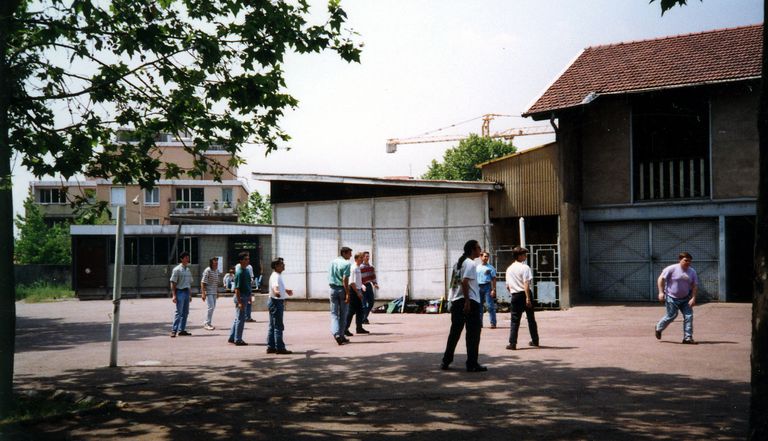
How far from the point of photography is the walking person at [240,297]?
1403 centimetres

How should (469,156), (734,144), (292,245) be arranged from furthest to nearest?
(469,156) → (292,245) → (734,144)

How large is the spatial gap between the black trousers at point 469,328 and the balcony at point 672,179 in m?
14.7

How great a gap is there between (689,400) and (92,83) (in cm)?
795

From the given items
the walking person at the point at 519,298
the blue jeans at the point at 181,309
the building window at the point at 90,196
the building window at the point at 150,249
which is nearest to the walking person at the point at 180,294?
the blue jeans at the point at 181,309

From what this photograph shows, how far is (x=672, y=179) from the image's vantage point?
22.5m

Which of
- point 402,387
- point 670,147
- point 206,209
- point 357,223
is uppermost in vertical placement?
point 206,209

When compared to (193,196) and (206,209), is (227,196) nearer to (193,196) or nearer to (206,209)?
(206,209)

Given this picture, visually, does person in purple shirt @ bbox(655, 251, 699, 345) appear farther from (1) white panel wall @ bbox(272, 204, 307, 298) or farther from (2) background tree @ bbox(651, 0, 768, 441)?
(1) white panel wall @ bbox(272, 204, 307, 298)

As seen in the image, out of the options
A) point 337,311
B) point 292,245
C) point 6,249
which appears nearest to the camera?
point 6,249

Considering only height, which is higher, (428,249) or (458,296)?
(428,249)

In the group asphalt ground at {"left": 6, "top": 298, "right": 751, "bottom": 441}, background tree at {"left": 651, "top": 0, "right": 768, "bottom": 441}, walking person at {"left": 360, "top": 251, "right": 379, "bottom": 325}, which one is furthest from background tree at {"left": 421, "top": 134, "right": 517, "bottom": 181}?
background tree at {"left": 651, "top": 0, "right": 768, "bottom": 441}

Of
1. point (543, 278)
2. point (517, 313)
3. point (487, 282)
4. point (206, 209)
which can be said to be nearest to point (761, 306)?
point (517, 313)

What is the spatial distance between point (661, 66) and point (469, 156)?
46.3 m

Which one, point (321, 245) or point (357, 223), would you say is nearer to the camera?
point (357, 223)
